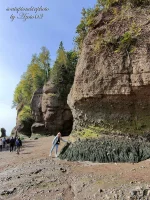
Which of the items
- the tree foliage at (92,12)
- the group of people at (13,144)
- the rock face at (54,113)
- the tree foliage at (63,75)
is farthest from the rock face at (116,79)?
the tree foliage at (63,75)

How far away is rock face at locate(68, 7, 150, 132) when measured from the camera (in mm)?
11266

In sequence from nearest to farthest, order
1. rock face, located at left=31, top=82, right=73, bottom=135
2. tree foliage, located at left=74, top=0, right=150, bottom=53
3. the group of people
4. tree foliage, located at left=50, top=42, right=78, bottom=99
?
tree foliage, located at left=74, top=0, right=150, bottom=53, the group of people, rock face, located at left=31, top=82, right=73, bottom=135, tree foliage, located at left=50, top=42, right=78, bottom=99

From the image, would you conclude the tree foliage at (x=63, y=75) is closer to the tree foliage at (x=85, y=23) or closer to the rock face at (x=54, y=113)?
the rock face at (x=54, y=113)

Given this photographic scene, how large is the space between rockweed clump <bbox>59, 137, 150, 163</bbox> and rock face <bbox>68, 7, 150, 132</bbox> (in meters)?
0.86

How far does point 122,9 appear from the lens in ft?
45.0

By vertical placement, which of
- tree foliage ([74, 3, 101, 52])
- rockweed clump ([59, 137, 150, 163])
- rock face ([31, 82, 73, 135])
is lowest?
rockweed clump ([59, 137, 150, 163])

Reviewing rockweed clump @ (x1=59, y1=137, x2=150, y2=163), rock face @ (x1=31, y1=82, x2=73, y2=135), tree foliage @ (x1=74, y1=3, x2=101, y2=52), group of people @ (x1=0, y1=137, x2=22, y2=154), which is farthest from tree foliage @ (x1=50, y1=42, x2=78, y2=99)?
rockweed clump @ (x1=59, y1=137, x2=150, y2=163)

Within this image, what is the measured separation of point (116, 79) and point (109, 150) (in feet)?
12.9

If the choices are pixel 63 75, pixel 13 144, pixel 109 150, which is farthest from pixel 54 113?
pixel 109 150

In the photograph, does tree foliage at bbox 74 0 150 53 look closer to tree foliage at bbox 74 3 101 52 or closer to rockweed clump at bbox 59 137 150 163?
tree foliage at bbox 74 3 101 52

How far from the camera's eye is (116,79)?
11836 mm

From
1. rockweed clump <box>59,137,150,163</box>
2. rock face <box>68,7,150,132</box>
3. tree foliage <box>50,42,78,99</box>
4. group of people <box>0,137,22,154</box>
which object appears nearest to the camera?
rockweed clump <box>59,137,150,163</box>

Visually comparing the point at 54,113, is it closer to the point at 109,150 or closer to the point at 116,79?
the point at 116,79

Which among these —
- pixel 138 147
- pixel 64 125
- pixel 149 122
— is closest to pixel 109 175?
pixel 138 147
